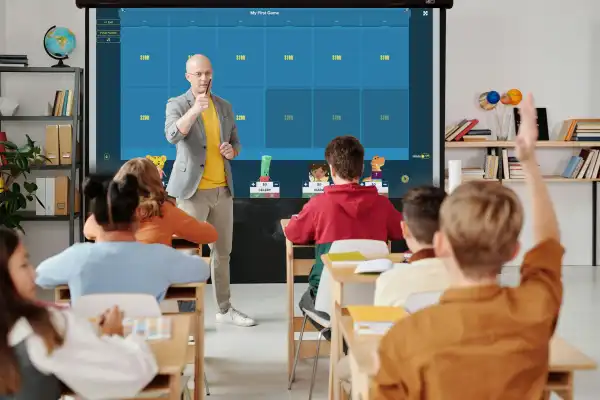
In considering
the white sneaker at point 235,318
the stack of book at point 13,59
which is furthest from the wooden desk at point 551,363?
the stack of book at point 13,59

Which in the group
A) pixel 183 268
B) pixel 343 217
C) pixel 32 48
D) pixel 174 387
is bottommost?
pixel 174 387

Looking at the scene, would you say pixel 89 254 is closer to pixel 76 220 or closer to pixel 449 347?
pixel 449 347

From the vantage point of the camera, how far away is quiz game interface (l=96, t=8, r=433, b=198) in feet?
21.7

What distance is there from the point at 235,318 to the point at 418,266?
2885 millimetres

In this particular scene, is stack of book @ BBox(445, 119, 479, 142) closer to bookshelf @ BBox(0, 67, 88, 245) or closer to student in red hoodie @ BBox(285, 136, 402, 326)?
bookshelf @ BBox(0, 67, 88, 245)

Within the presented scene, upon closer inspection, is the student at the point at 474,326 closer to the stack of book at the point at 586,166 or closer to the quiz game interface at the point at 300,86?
the quiz game interface at the point at 300,86

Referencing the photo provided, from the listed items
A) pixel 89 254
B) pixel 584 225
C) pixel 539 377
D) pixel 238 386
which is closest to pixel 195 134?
pixel 238 386

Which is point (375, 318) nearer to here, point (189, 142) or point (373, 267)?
point (373, 267)

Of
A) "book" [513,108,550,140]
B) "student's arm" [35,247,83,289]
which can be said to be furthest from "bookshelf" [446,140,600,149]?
"student's arm" [35,247,83,289]

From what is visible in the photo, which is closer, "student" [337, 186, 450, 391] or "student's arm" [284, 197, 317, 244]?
"student" [337, 186, 450, 391]

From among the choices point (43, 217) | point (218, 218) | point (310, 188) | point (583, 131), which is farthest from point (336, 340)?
point (583, 131)

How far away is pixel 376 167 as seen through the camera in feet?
22.0

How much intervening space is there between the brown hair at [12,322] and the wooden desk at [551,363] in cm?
70

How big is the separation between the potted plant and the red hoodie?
331 cm
